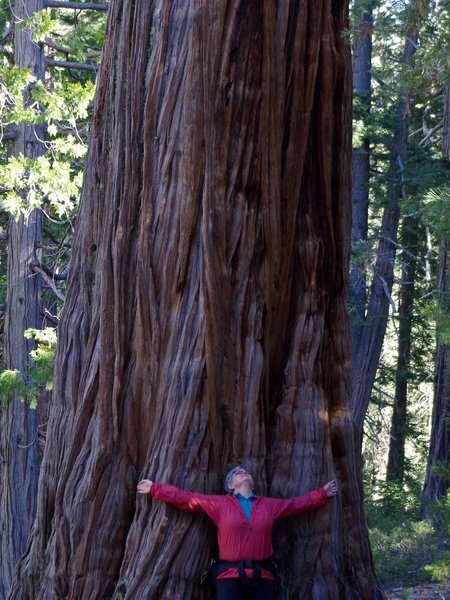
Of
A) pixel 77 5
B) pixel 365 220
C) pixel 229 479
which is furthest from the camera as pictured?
pixel 365 220

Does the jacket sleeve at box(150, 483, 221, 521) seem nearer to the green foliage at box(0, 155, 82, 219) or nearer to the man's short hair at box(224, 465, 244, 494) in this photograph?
the man's short hair at box(224, 465, 244, 494)

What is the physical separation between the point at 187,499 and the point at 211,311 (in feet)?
4.23

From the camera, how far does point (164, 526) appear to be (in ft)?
21.6

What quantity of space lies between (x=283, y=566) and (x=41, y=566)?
77.1 inches

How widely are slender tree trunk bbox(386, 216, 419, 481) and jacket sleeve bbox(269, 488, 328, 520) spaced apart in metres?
16.8

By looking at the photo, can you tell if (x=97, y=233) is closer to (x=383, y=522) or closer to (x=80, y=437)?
(x=80, y=437)

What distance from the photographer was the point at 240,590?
6.40 metres

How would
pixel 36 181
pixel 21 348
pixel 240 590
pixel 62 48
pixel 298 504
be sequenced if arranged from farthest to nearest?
pixel 21 348
pixel 62 48
pixel 36 181
pixel 298 504
pixel 240 590

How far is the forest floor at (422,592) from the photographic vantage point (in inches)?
348

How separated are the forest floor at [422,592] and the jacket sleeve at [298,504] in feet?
6.97

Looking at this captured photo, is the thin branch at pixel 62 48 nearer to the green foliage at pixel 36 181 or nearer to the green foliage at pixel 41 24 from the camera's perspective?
the green foliage at pixel 41 24

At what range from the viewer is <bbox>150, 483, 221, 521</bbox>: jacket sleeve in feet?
21.3

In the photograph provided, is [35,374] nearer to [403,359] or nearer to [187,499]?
[187,499]

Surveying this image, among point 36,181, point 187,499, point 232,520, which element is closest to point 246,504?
point 232,520
